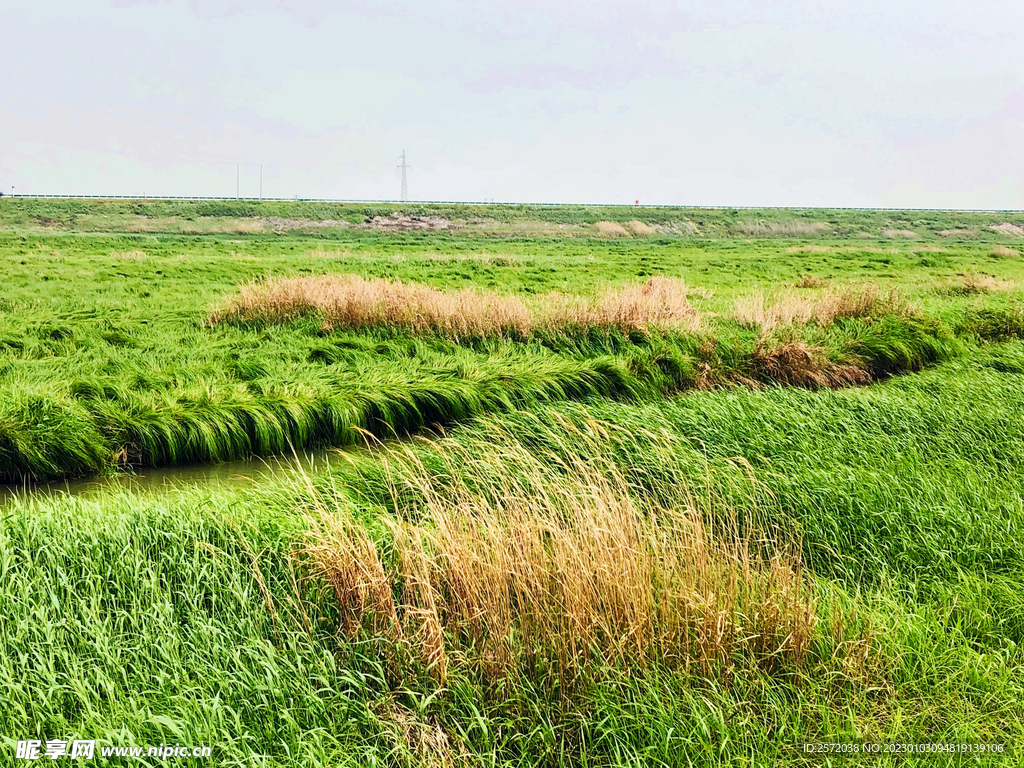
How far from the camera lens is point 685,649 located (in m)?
4.21

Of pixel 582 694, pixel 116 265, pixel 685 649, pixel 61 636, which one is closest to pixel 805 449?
pixel 685 649

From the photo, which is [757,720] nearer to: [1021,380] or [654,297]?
[1021,380]

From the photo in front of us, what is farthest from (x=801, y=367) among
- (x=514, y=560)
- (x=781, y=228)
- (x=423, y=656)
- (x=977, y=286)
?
(x=781, y=228)

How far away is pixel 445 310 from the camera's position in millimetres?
14203

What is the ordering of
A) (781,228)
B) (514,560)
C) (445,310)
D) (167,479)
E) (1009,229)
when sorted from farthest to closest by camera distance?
(1009,229) < (781,228) < (445,310) < (167,479) < (514,560)

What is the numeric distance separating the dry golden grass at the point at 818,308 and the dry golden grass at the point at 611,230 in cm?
5461

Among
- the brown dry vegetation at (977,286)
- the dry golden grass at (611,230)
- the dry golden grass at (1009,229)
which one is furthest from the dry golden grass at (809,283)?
the dry golden grass at (1009,229)

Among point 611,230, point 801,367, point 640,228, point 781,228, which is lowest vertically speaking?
point 801,367

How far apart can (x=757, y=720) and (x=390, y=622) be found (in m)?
2.00

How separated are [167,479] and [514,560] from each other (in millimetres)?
5409

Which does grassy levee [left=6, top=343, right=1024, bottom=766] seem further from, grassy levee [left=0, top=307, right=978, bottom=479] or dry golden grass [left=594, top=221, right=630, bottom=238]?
dry golden grass [left=594, top=221, right=630, bottom=238]

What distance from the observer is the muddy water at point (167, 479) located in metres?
7.76

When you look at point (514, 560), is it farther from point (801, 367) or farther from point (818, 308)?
point (818, 308)

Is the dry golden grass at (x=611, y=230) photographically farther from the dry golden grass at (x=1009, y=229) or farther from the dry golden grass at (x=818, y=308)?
the dry golden grass at (x=818, y=308)
